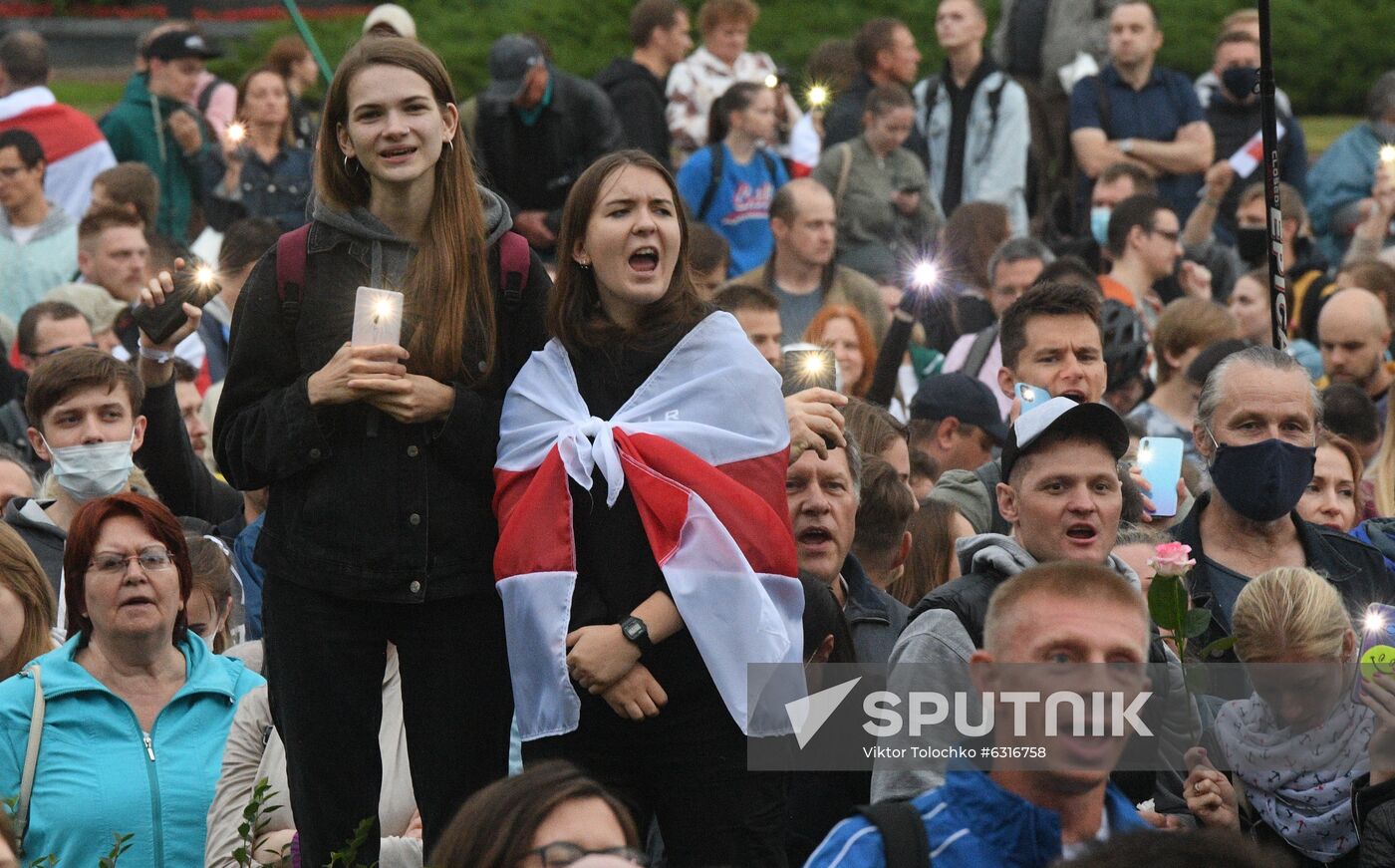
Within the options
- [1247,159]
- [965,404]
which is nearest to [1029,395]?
[965,404]

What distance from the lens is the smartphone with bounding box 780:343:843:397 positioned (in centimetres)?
712

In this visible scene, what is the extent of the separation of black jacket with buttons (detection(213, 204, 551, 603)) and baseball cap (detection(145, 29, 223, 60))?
8990 mm

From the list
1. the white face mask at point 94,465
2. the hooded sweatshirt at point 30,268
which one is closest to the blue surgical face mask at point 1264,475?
the white face mask at point 94,465

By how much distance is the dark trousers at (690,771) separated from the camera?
464 cm

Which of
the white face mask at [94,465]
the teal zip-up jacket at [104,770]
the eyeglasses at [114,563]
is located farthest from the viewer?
the white face mask at [94,465]

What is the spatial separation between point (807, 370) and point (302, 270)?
105 inches

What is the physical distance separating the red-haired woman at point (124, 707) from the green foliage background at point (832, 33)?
39.7ft

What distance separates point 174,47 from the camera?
526 inches

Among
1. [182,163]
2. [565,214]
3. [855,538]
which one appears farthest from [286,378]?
[182,163]

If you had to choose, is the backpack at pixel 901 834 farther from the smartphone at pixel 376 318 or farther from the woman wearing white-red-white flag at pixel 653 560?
the smartphone at pixel 376 318

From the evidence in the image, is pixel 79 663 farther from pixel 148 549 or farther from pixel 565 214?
pixel 565 214

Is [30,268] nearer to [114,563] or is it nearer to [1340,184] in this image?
[114,563]

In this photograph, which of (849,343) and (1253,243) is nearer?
(849,343)

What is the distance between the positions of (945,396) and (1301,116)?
43.7 feet
